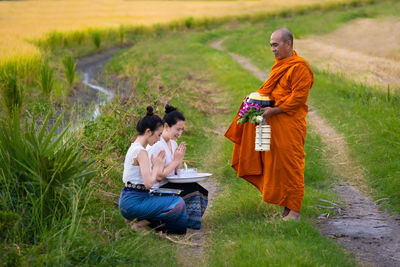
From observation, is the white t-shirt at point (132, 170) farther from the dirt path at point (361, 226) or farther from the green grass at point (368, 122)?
the green grass at point (368, 122)

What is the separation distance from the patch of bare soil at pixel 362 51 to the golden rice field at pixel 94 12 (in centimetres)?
1016

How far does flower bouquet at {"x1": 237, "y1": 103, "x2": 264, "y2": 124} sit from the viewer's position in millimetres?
5840

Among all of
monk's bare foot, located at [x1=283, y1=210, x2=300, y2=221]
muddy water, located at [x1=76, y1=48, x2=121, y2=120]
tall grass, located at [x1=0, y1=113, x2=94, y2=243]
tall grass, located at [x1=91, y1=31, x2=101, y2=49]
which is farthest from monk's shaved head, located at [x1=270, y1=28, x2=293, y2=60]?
tall grass, located at [x1=91, y1=31, x2=101, y2=49]

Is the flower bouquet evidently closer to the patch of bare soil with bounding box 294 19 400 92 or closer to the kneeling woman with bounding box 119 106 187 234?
the kneeling woman with bounding box 119 106 187 234

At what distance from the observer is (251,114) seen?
595cm

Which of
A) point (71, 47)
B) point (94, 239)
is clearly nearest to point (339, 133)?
point (94, 239)

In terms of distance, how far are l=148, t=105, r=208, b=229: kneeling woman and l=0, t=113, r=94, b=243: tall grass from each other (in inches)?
40.7

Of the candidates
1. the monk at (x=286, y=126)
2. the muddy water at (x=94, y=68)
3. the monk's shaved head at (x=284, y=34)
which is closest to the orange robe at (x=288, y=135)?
the monk at (x=286, y=126)

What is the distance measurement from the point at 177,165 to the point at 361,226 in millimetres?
2209

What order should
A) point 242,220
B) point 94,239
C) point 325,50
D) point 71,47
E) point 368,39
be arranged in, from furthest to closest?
1. point 368,39
2. point 71,47
3. point 325,50
4. point 242,220
5. point 94,239

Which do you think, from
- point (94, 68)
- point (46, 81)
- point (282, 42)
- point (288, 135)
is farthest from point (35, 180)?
point (94, 68)

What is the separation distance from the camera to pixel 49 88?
569 inches

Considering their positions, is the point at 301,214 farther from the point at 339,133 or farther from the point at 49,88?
the point at 49,88

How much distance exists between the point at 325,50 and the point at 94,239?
21.4m
